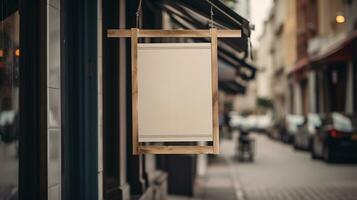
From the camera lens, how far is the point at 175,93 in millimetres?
5812

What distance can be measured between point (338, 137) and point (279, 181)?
19.1 feet

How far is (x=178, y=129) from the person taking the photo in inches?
228

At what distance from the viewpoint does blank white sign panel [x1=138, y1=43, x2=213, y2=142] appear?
19.0 feet

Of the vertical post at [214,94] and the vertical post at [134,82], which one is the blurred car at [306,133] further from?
the vertical post at [134,82]

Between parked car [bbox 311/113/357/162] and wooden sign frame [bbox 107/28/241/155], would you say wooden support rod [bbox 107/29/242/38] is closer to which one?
wooden sign frame [bbox 107/28/241/155]

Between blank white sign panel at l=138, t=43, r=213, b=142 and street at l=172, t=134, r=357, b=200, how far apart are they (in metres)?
7.00

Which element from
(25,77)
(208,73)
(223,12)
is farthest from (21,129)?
(223,12)

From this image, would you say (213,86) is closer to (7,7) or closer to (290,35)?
(7,7)

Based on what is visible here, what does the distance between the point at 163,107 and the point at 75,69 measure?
42.6 inches

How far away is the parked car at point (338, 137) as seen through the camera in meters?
20.8

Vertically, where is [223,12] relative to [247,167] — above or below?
above

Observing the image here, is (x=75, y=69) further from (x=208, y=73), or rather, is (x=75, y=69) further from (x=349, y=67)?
(x=349, y=67)

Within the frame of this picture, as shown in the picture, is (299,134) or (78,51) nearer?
(78,51)

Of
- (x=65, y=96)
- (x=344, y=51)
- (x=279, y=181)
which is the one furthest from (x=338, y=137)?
(x=65, y=96)
